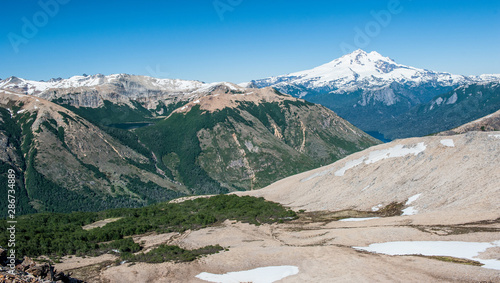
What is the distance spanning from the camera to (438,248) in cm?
5266

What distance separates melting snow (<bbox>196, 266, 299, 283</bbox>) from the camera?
48.1 m

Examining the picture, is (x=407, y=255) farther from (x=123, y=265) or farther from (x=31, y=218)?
(x=31, y=218)

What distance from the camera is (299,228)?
8031 cm

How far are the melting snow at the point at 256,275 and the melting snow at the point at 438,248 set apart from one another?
14785mm

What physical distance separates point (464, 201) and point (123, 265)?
68.3 metres

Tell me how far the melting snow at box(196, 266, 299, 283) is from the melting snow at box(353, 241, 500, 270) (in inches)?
582

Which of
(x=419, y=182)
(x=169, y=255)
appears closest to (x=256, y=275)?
(x=169, y=255)

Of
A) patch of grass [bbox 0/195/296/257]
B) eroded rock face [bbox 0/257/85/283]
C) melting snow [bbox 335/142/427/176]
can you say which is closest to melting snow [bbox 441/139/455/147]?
melting snow [bbox 335/142/427/176]

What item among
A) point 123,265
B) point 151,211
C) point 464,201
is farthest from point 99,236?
point 464,201

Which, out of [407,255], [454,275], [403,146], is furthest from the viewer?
[403,146]

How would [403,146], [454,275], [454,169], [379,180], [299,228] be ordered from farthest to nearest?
[403,146], [379,180], [454,169], [299,228], [454,275]

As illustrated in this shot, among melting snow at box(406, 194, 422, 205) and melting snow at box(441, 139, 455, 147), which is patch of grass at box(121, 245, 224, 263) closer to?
melting snow at box(406, 194, 422, 205)

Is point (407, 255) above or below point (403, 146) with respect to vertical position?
below

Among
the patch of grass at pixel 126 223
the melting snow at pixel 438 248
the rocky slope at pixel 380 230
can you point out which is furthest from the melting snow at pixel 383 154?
the melting snow at pixel 438 248
